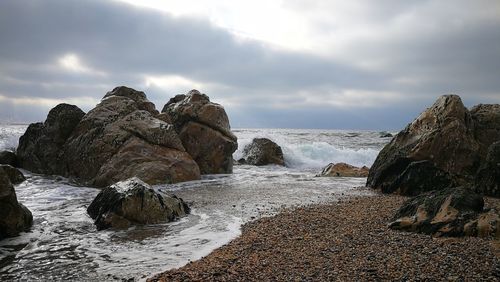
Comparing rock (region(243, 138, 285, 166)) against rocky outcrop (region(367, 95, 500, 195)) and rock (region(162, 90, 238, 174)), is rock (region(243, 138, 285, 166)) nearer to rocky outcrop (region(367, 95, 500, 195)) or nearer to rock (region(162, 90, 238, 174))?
rock (region(162, 90, 238, 174))

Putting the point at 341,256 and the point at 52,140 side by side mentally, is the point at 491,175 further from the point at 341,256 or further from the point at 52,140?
the point at 52,140

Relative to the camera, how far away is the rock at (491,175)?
29.2 feet

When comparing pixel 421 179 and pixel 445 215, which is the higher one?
pixel 421 179

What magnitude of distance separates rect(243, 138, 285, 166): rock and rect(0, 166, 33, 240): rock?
15428 millimetres

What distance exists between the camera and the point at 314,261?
4.97 meters

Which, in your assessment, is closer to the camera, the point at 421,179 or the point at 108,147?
the point at 421,179

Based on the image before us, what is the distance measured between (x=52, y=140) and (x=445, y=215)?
13909 mm

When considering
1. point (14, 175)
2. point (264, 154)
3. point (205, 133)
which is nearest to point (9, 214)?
point (14, 175)

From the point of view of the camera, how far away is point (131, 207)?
24.7 feet

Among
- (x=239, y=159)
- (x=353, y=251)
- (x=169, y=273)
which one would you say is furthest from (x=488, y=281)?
(x=239, y=159)

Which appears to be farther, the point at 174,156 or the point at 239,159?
the point at 239,159

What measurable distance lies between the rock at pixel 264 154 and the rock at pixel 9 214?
15.4 m

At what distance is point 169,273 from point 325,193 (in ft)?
22.5

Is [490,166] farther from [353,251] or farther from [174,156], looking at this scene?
[174,156]
